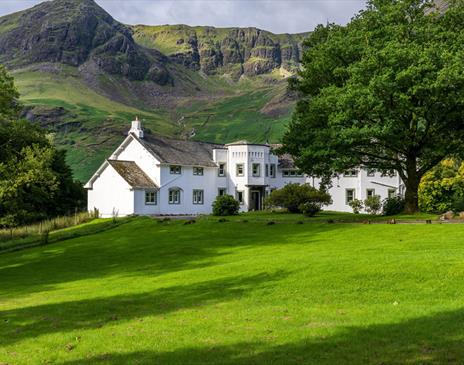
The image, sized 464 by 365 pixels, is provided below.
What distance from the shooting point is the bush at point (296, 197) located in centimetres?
6259

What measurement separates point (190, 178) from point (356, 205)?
21041 millimetres

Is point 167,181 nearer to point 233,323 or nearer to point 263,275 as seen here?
A: point 263,275

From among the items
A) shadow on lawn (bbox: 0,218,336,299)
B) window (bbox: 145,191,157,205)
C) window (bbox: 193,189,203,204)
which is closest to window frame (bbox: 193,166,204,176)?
window (bbox: 193,189,203,204)

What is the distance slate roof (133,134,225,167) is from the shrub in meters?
18.6

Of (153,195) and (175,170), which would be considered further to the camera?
(175,170)

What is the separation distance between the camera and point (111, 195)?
66812mm

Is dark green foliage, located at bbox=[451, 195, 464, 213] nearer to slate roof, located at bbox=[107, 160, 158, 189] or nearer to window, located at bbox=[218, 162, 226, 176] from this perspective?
slate roof, located at bbox=[107, 160, 158, 189]

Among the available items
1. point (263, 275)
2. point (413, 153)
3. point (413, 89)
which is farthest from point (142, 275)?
point (413, 153)

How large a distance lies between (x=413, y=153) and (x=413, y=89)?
7699mm

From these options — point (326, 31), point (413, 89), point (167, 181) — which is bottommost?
point (167, 181)

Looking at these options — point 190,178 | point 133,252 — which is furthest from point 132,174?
point 133,252

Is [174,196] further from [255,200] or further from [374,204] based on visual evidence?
[374,204]

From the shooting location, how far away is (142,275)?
24.3m

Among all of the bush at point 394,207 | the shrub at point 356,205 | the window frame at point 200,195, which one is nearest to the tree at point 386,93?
the bush at point 394,207
